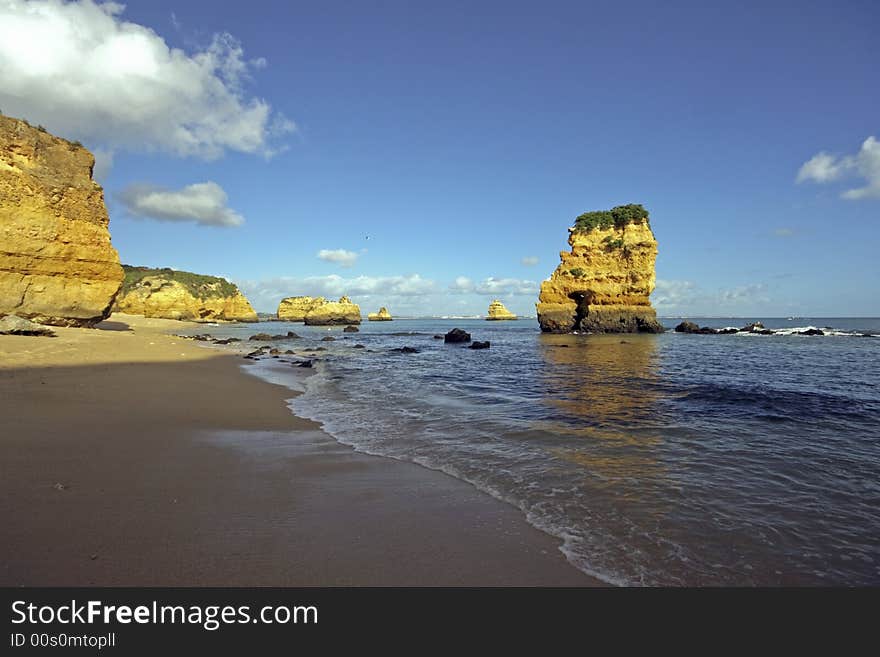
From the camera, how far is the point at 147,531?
379 centimetres

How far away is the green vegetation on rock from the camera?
9306cm

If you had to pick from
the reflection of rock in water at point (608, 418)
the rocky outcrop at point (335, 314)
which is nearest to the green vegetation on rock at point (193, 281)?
the rocky outcrop at point (335, 314)

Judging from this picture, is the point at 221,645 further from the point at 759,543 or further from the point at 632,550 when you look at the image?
the point at 759,543

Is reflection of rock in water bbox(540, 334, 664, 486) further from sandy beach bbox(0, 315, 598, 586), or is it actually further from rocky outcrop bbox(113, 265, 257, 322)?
rocky outcrop bbox(113, 265, 257, 322)

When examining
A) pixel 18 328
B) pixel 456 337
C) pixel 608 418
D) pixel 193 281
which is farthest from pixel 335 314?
pixel 608 418

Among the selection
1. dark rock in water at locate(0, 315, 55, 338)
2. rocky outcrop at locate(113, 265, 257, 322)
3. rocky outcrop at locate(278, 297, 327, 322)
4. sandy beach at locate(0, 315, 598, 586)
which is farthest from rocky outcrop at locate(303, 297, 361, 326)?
sandy beach at locate(0, 315, 598, 586)

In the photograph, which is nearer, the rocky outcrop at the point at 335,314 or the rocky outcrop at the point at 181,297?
the rocky outcrop at the point at 181,297

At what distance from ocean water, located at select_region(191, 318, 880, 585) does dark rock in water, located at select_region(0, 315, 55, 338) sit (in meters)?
13.9

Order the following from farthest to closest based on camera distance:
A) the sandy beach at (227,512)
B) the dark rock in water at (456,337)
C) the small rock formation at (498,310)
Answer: the small rock formation at (498,310), the dark rock in water at (456,337), the sandy beach at (227,512)

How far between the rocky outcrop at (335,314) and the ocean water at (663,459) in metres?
92.7

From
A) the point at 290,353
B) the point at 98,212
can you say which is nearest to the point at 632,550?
the point at 290,353

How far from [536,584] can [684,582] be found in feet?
4.27

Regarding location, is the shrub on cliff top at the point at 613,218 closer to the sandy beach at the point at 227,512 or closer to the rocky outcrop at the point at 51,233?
the rocky outcrop at the point at 51,233

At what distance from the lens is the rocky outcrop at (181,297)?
85250mm
